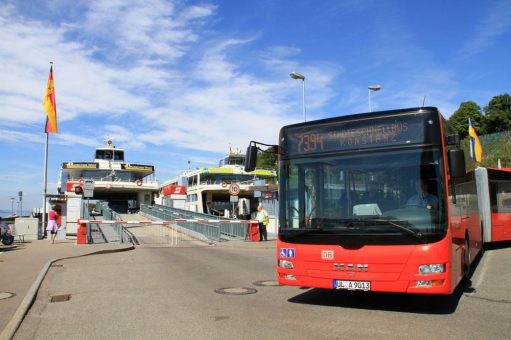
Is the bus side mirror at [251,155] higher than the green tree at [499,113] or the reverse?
the reverse

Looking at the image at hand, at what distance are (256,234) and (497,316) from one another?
53.9 feet

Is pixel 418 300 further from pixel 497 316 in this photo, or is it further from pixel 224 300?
pixel 224 300

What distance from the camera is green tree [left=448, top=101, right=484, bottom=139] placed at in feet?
229

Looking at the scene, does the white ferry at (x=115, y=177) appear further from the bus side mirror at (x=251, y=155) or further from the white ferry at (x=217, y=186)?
the bus side mirror at (x=251, y=155)

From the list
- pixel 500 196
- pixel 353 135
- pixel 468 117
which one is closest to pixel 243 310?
pixel 353 135

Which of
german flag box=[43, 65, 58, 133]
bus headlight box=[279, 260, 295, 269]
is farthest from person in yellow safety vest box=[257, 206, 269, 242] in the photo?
bus headlight box=[279, 260, 295, 269]

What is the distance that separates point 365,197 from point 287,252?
4.92 feet

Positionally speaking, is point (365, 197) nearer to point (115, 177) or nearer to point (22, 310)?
point (22, 310)

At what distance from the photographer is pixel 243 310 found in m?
7.29

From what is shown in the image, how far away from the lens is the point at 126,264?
13.5 m

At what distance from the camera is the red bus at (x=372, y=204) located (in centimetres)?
664

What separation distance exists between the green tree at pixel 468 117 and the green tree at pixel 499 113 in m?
1.47

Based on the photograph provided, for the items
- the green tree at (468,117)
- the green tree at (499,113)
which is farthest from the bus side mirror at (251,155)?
the green tree at (468,117)

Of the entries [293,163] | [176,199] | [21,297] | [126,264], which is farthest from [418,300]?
[176,199]
